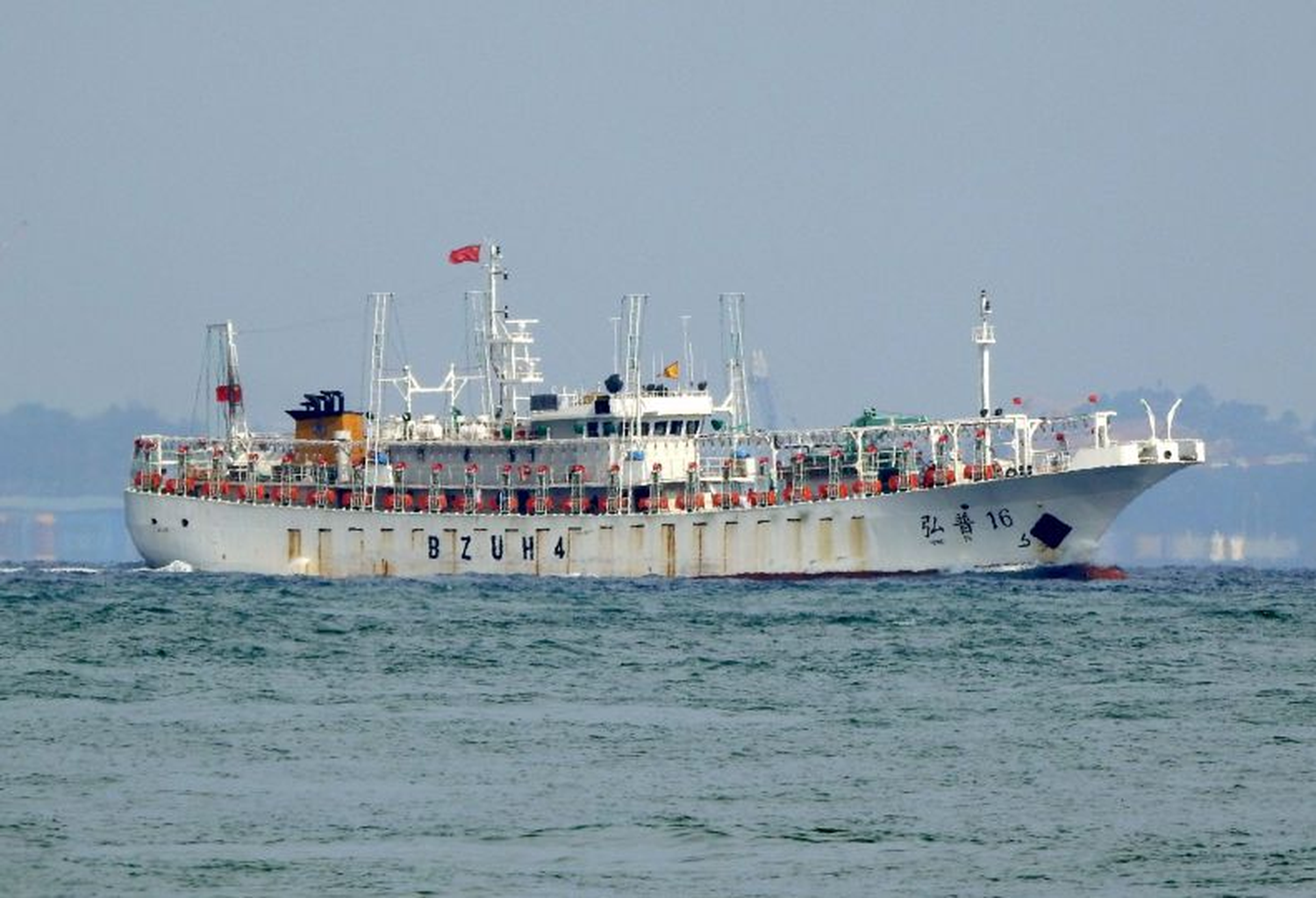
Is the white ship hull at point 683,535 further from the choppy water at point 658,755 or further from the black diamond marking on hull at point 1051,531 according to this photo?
the choppy water at point 658,755

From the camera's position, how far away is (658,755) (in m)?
45.2

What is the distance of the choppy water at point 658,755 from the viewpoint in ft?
113

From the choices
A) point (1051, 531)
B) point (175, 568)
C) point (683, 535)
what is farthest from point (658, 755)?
point (175, 568)

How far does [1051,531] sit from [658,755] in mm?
61300

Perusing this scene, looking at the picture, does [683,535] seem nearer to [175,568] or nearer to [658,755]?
[175,568]

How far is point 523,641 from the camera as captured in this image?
229 ft

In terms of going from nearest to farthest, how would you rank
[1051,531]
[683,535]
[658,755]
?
[658,755] < [1051,531] < [683,535]

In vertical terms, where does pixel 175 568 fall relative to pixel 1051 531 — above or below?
below

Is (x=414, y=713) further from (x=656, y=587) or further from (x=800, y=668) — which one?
(x=656, y=587)

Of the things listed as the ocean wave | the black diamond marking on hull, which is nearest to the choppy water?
the black diamond marking on hull

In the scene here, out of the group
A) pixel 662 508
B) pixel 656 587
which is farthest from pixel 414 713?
pixel 662 508

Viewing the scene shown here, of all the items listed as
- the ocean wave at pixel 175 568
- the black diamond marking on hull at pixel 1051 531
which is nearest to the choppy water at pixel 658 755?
the black diamond marking on hull at pixel 1051 531

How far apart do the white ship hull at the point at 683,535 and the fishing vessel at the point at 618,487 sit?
0.09m

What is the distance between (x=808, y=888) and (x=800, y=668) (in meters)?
28.1
